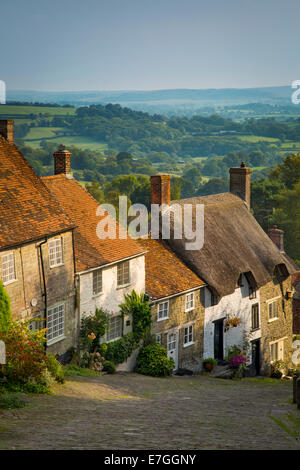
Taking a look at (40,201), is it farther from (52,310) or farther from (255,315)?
(255,315)

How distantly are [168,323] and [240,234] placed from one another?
954 centimetres

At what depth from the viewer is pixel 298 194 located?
81.1 meters

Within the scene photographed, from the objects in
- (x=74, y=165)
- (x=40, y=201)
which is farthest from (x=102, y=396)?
(x=74, y=165)

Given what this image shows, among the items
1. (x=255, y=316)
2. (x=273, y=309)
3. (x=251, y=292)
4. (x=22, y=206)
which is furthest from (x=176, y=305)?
(x=22, y=206)

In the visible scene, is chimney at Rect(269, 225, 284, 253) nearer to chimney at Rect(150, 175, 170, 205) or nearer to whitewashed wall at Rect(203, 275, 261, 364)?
whitewashed wall at Rect(203, 275, 261, 364)

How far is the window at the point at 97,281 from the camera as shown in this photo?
2677cm

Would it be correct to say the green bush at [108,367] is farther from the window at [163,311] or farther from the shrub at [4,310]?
the shrub at [4,310]

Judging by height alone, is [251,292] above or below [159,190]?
below

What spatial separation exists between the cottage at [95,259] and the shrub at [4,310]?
5.23 m

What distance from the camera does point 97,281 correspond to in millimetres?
26953

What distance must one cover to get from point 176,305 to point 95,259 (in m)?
5.95

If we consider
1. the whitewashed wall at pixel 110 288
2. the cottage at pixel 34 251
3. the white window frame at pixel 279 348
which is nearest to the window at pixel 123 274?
the whitewashed wall at pixel 110 288

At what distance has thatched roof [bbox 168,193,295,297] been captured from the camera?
109 ft

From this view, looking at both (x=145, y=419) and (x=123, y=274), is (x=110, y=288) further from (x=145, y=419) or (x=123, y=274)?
(x=145, y=419)
